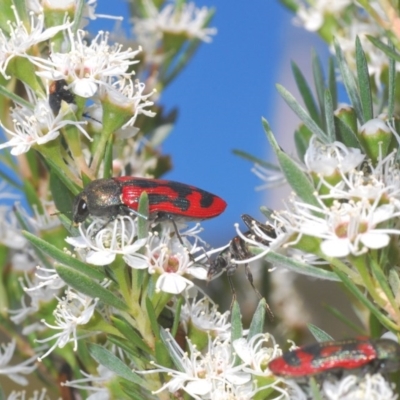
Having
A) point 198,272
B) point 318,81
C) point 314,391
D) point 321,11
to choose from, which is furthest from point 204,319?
point 321,11

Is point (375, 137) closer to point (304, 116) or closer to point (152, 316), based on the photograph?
point (304, 116)

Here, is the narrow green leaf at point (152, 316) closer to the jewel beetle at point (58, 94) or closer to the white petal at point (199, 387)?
the white petal at point (199, 387)

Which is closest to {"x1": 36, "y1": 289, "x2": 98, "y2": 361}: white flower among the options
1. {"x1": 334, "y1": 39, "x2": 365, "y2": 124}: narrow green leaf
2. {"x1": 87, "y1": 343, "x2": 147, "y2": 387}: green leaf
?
{"x1": 87, "y1": 343, "x2": 147, "y2": 387}: green leaf

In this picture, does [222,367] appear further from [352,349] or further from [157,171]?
[157,171]

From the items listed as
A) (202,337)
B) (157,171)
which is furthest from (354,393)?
(157,171)

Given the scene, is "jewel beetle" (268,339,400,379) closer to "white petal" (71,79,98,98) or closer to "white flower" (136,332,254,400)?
"white flower" (136,332,254,400)

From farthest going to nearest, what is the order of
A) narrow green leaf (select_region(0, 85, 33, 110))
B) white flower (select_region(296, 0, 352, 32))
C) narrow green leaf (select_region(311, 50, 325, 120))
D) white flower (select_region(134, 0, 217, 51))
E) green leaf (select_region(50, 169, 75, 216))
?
white flower (select_region(134, 0, 217, 51)) → white flower (select_region(296, 0, 352, 32)) → narrow green leaf (select_region(311, 50, 325, 120)) → green leaf (select_region(50, 169, 75, 216)) → narrow green leaf (select_region(0, 85, 33, 110))

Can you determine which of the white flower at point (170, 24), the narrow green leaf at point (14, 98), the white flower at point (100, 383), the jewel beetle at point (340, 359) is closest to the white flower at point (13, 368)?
the white flower at point (100, 383)

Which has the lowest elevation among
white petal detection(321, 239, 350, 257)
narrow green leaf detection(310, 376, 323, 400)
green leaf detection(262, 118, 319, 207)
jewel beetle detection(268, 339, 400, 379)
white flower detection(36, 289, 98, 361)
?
narrow green leaf detection(310, 376, 323, 400)
